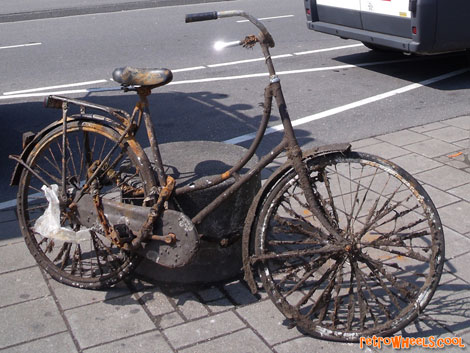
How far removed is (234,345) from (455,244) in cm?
178

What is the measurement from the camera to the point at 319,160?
350 centimetres

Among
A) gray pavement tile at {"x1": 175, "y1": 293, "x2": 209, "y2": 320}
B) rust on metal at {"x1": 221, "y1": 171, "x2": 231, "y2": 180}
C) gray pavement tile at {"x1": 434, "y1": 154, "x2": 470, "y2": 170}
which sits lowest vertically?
gray pavement tile at {"x1": 434, "y1": 154, "x2": 470, "y2": 170}

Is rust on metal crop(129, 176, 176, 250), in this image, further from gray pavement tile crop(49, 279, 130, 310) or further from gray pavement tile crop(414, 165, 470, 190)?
gray pavement tile crop(414, 165, 470, 190)

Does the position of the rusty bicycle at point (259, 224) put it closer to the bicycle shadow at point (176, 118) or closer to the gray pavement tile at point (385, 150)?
the gray pavement tile at point (385, 150)

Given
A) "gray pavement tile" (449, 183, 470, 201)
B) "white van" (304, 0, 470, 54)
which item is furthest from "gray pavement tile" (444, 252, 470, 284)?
"white van" (304, 0, 470, 54)

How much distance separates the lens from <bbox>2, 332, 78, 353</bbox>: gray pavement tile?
3.51 metres

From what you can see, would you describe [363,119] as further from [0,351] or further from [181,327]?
[0,351]

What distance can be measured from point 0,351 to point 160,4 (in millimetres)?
13633

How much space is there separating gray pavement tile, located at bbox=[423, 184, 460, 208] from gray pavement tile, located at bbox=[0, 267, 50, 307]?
286 cm

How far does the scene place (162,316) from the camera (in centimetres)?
379

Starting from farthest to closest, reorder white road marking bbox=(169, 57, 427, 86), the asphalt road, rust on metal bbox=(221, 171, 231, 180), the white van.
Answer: white road marking bbox=(169, 57, 427, 86) < the white van < the asphalt road < rust on metal bbox=(221, 171, 231, 180)

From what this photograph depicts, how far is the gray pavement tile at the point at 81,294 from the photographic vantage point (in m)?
3.95

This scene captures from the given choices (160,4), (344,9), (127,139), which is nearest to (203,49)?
(344,9)

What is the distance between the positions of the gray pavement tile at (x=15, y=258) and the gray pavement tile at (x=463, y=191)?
3.16m
